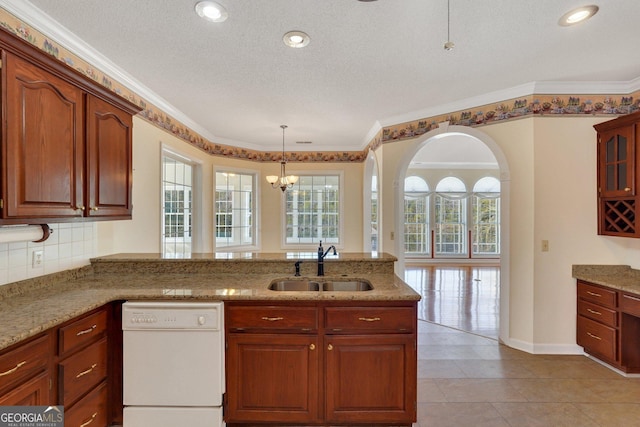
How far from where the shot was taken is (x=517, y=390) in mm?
2449

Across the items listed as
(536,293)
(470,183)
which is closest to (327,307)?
(536,293)

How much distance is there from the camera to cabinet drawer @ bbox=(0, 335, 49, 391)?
1311mm

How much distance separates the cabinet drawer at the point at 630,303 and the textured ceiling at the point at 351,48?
195cm

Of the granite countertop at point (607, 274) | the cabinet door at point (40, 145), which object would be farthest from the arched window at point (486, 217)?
the cabinet door at point (40, 145)

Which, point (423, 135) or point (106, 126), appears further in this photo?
point (423, 135)

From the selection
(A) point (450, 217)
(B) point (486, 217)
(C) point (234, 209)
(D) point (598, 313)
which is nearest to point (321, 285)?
(D) point (598, 313)

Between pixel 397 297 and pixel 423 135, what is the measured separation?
8.34ft

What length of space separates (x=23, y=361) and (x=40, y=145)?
3.52ft

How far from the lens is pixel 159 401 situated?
6.43ft

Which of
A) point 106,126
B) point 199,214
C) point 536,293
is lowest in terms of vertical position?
point 536,293

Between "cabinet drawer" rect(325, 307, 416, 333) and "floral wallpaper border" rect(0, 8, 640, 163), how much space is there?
239 cm

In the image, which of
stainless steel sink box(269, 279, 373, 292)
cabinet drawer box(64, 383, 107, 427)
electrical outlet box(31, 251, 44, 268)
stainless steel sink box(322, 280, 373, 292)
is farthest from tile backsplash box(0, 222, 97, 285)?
stainless steel sink box(322, 280, 373, 292)

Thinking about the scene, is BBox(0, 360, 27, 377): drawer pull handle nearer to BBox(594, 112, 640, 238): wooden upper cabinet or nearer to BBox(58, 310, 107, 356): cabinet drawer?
BBox(58, 310, 107, 356): cabinet drawer

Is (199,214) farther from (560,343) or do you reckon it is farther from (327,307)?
(560,343)
